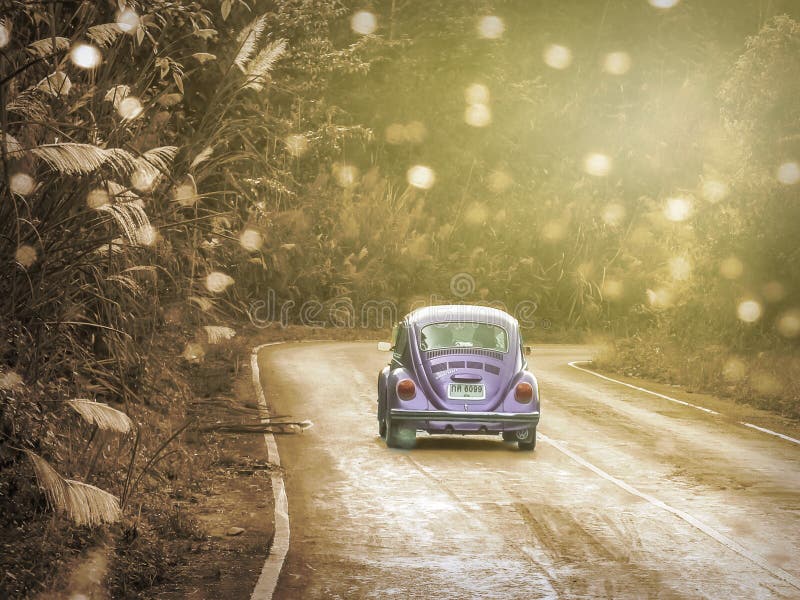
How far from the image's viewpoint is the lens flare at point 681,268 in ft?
106

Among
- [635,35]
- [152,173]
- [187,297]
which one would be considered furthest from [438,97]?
[152,173]

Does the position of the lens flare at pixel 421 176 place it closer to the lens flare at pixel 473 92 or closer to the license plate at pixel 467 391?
the lens flare at pixel 473 92

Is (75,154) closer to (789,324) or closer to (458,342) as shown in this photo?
(458,342)

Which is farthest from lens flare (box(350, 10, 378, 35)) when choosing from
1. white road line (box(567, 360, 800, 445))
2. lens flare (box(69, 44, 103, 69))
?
lens flare (box(69, 44, 103, 69))

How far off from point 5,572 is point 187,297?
5.98 meters

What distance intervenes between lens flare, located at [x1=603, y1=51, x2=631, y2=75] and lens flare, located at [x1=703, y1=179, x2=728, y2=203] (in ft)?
125

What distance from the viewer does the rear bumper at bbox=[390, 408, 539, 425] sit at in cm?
1562

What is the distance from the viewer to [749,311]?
30125 millimetres

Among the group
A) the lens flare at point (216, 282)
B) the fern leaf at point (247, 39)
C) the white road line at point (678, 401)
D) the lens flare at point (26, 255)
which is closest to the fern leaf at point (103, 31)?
the fern leaf at point (247, 39)

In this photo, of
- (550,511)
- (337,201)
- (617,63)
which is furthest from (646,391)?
(617,63)

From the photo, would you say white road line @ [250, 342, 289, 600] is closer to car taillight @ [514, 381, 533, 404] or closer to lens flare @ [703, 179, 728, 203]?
car taillight @ [514, 381, 533, 404]

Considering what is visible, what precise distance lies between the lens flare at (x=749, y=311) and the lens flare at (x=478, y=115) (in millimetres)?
35940

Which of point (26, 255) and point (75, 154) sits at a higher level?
point (75, 154)

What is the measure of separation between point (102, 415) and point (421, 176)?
54423mm
